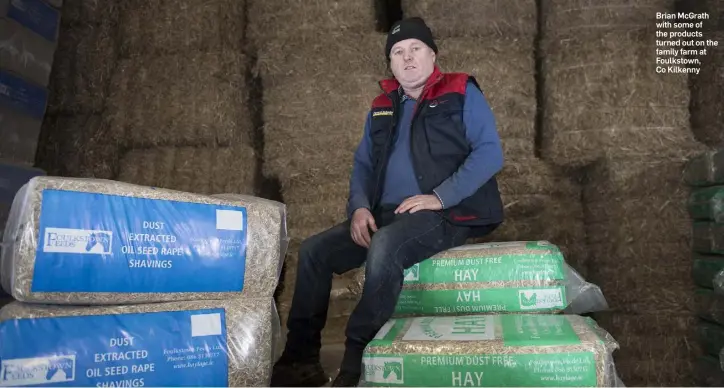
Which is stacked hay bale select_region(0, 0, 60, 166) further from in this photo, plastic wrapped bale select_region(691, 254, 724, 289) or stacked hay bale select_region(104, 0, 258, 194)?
plastic wrapped bale select_region(691, 254, 724, 289)

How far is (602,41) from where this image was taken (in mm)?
3039

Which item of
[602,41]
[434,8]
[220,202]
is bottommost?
[220,202]

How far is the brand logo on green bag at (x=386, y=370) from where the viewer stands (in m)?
1.66

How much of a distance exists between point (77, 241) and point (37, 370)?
36 centimetres

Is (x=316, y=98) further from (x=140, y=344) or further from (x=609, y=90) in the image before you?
(x=140, y=344)

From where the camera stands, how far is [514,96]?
315 cm

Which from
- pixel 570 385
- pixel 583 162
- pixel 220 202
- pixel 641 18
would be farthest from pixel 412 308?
pixel 641 18

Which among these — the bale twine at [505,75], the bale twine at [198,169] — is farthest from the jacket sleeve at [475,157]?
the bale twine at [198,169]

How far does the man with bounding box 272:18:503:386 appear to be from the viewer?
6.42 feet

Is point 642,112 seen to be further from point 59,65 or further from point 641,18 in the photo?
point 59,65

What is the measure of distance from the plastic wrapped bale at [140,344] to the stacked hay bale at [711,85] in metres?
2.82

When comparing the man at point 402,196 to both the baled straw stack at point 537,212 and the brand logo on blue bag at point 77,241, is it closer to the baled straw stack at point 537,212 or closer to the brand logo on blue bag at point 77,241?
the brand logo on blue bag at point 77,241

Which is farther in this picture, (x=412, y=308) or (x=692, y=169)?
(x=692, y=169)

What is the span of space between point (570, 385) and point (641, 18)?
2.35 m
